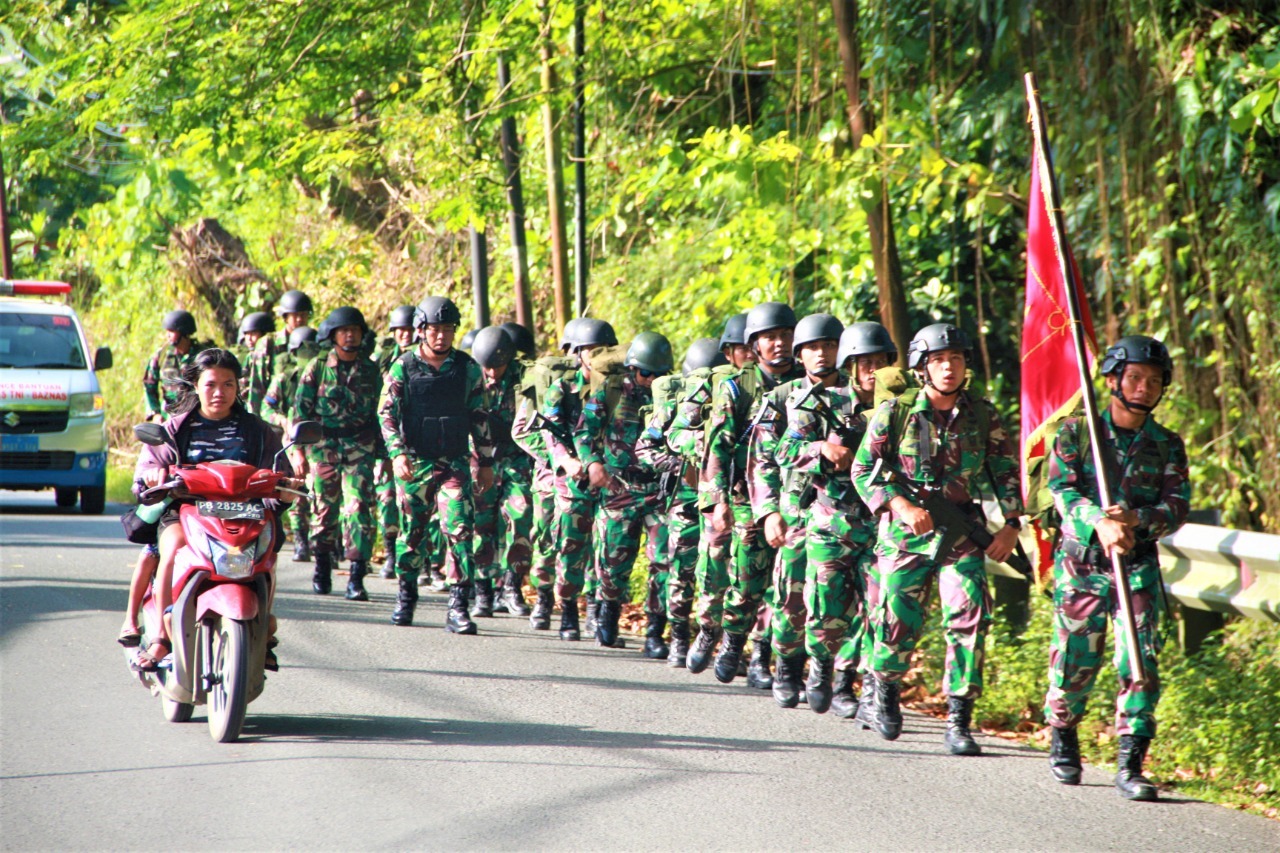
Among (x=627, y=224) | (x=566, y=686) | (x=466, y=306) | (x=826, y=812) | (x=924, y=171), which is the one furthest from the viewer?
(x=466, y=306)

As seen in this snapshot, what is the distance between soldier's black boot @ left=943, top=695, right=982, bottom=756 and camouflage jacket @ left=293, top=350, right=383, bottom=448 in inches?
233

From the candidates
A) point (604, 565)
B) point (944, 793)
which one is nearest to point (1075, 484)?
point (944, 793)

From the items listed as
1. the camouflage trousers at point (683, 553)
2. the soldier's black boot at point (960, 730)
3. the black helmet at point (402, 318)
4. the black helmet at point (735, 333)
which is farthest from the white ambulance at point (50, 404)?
the soldier's black boot at point (960, 730)

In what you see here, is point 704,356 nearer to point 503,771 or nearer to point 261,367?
point 503,771

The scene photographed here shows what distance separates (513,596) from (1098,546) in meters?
5.53

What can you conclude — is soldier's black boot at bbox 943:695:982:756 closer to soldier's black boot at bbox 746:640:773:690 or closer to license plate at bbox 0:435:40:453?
soldier's black boot at bbox 746:640:773:690

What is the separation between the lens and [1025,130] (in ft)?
36.0

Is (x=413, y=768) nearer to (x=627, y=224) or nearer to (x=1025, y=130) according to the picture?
(x=1025, y=130)

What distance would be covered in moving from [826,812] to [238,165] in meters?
13.9

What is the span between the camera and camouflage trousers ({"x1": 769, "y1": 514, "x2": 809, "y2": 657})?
26.7ft

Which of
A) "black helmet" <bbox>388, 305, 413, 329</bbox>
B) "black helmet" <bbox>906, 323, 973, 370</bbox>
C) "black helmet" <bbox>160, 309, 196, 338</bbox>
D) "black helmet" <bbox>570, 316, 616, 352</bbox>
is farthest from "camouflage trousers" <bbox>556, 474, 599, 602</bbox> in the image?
"black helmet" <bbox>160, 309, 196, 338</bbox>

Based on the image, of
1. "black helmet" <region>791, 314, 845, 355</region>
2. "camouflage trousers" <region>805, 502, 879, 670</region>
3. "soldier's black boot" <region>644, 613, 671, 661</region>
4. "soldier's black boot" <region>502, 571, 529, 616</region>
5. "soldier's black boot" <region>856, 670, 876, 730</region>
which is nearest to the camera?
"soldier's black boot" <region>856, 670, 876, 730</region>

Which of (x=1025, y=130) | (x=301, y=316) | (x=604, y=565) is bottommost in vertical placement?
(x=604, y=565)

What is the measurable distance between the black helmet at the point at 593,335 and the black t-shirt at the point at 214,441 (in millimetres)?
3105
